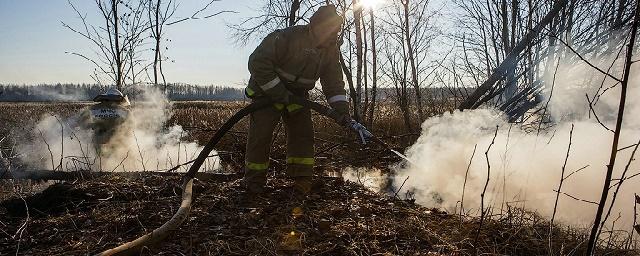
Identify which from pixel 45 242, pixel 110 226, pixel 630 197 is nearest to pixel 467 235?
pixel 630 197

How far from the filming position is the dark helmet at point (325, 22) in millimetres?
4324

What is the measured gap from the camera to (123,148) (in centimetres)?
738

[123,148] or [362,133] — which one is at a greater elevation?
[362,133]

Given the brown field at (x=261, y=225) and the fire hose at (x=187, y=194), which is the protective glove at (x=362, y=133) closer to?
the fire hose at (x=187, y=194)

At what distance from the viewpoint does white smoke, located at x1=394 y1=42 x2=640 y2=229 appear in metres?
4.12

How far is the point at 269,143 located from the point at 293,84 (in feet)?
2.17

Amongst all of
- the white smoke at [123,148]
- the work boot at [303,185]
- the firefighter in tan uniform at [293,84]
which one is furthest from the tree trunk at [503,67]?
the white smoke at [123,148]

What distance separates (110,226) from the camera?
11.3ft

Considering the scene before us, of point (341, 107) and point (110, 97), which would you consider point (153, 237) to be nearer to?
point (341, 107)

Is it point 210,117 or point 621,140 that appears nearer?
point 621,140

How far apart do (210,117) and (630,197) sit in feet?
49.0

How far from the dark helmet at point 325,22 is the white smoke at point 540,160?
75.9 inches

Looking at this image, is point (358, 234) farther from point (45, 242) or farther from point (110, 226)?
point (45, 242)

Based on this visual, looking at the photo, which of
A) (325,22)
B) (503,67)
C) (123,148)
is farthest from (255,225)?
(503,67)
